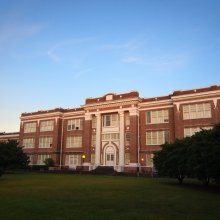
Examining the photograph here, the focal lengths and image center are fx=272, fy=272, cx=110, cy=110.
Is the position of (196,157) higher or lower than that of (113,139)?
lower

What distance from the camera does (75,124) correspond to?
5303 cm

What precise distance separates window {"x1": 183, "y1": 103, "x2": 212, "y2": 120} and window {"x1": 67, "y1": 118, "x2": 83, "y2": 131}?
20848 millimetres

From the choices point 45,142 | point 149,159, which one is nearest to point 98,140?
point 149,159

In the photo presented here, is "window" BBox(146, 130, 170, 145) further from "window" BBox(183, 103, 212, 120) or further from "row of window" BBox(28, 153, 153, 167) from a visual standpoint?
"window" BBox(183, 103, 212, 120)

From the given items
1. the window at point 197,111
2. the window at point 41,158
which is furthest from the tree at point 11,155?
the window at point 197,111

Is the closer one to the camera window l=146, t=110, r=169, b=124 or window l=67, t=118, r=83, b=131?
window l=146, t=110, r=169, b=124

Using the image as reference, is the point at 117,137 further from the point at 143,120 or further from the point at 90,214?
the point at 90,214

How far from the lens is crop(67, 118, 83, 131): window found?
2058 inches

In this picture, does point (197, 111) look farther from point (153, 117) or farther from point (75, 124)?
point (75, 124)

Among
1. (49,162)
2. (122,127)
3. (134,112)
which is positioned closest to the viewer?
(134,112)

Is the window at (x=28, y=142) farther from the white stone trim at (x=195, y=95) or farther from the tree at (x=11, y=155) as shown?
the white stone trim at (x=195, y=95)

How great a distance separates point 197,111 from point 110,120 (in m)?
15.1

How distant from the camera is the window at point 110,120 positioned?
154 ft

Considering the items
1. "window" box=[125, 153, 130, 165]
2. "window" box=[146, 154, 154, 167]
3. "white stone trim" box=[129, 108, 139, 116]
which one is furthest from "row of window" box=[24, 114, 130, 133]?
"window" box=[146, 154, 154, 167]
